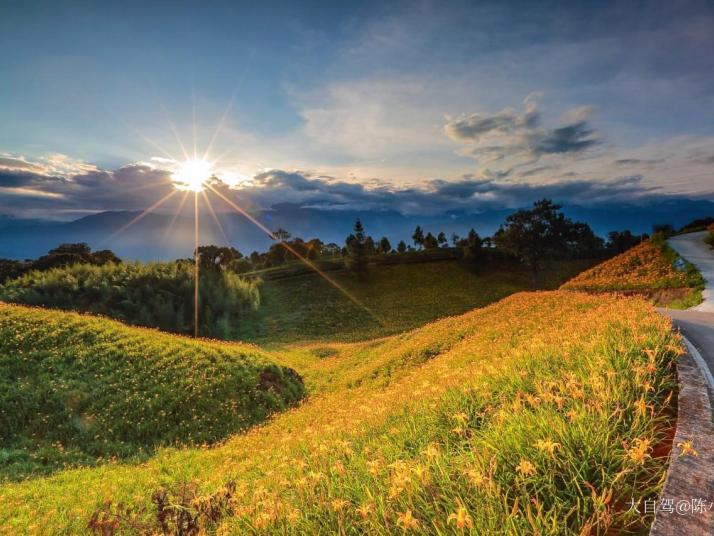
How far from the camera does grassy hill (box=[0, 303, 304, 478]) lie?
1228cm

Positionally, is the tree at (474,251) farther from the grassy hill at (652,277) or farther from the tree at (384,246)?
the tree at (384,246)

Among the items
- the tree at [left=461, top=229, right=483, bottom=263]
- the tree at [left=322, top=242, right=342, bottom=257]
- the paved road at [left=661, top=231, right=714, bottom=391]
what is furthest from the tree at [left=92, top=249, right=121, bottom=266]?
the tree at [left=461, top=229, right=483, bottom=263]

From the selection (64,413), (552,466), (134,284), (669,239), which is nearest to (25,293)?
(134,284)

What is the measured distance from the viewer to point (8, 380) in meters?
14.4

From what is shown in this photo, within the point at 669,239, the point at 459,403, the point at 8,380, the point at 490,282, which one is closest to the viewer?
the point at 459,403

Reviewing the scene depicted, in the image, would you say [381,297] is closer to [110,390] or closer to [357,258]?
[357,258]

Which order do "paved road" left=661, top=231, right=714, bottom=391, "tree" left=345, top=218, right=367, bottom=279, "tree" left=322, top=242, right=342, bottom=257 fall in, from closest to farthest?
"paved road" left=661, top=231, right=714, bottom=391, "tree" left=345, top=218, right=367, bottom=279, "tree" left=322, top=242, right=342, bottom=257

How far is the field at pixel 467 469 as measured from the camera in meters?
3.12

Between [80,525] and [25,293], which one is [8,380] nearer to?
[80,525]

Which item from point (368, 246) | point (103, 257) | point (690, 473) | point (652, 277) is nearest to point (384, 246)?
point (368, 246)

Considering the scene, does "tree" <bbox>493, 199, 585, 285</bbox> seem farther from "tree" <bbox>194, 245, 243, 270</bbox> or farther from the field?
the field

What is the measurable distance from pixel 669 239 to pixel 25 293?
55.1 meters

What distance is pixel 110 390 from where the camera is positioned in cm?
1466

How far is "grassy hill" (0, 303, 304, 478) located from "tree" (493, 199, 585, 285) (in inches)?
1535
